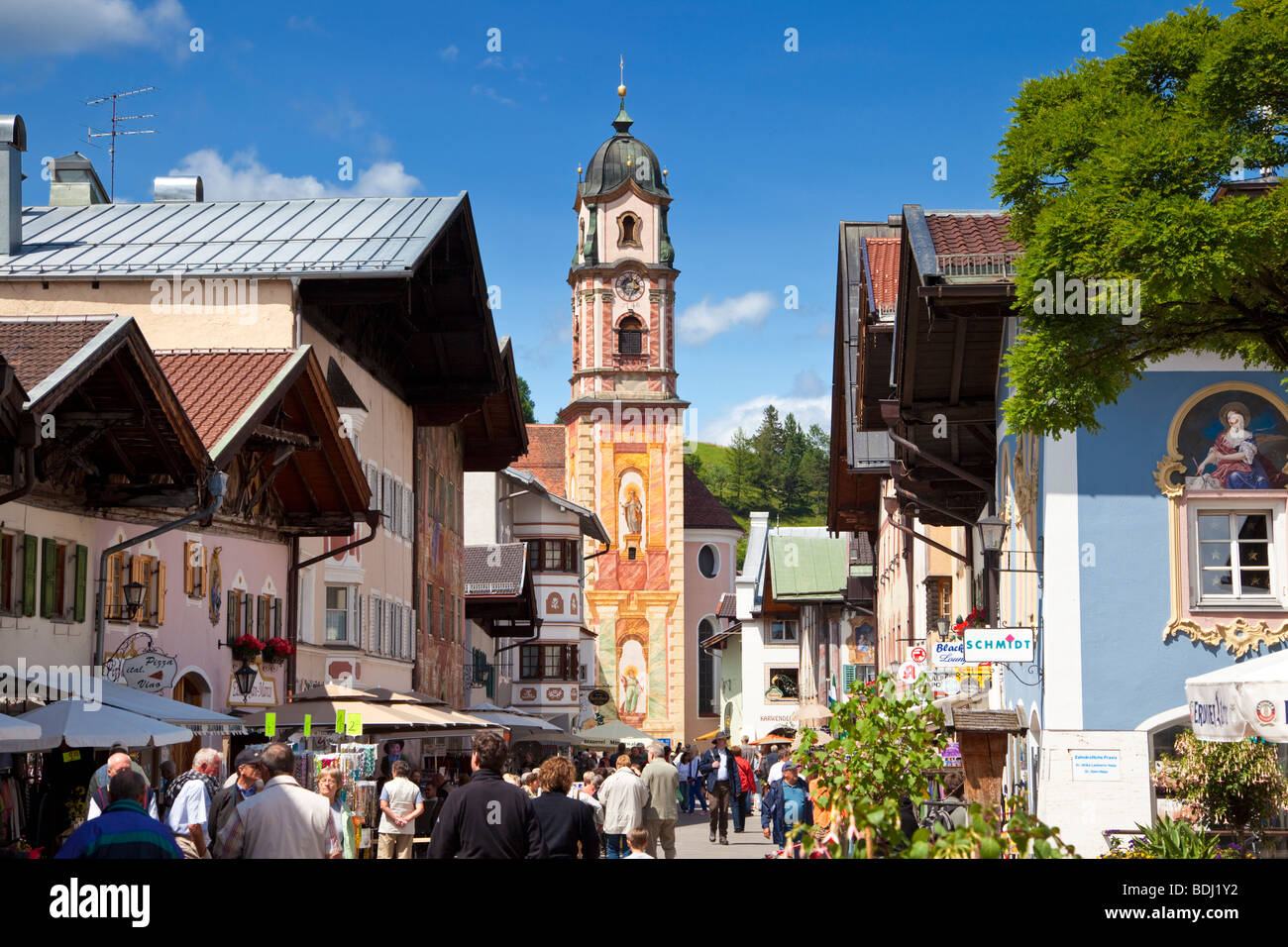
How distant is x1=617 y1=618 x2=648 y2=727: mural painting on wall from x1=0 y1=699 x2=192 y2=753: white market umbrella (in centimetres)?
7062

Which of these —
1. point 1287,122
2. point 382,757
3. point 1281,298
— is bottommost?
point 382,757

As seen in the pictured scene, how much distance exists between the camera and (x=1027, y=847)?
18.9 ft

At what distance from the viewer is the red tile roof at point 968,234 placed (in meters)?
17.0

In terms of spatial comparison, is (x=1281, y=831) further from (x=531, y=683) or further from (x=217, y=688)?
(x=531, y=683)

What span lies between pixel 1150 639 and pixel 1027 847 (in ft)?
34.4

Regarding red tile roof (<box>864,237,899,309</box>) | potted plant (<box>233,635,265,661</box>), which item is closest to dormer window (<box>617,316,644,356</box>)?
red tile roof (<box>864,237,899,309</box>)

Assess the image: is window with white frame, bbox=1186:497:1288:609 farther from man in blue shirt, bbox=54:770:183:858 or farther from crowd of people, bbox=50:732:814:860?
man in blue shirt, bbox=54:770:183:858

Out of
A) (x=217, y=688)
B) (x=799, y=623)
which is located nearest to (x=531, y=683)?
(x=799, y=623)

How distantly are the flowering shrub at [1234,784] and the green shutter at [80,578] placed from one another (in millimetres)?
10864

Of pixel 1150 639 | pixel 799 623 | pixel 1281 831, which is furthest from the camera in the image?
pixel 799 623

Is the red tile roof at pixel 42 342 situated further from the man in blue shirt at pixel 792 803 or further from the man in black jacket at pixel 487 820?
the man in blue shirt at pixel 792 803

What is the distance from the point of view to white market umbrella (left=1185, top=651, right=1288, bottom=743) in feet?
35.0

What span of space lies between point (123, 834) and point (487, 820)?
2.44m
